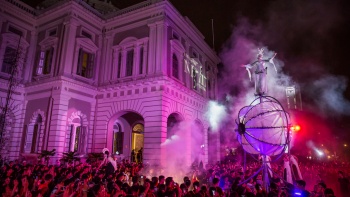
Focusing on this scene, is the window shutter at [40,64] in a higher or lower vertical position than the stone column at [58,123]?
higher

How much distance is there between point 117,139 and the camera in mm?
24562

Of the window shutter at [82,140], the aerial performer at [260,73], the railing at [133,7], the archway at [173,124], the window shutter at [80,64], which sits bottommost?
the window shutter at [82,140]

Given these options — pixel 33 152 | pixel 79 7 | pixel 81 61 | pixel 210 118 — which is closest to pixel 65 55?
pixel 81 61

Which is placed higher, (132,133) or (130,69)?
(130,69)

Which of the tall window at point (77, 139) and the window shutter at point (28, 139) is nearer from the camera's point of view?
the tall window at point (77, 139)

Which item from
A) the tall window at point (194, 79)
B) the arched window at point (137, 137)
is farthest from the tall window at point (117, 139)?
the tall window at point (194, 79)

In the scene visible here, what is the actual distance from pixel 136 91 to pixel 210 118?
13.1 metres

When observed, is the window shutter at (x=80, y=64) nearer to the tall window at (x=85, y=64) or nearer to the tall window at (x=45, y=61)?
the tall window at (x=85, y=64)

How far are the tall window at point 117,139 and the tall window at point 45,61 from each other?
8183 millimetres

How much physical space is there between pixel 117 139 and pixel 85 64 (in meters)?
7.89

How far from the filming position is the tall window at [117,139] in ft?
79.7

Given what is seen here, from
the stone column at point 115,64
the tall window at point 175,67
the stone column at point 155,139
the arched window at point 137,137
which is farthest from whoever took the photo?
the arched window at point 137,137

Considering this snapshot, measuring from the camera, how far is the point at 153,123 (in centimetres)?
1930

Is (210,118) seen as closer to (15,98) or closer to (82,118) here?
(82,118)
